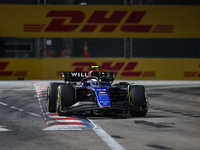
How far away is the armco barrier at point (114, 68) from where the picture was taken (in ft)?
96.3

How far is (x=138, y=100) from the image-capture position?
10641 mm

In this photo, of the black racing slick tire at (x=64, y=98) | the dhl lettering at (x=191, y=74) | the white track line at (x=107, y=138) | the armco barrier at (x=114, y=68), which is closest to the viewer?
the white track line at (x=107, y=138)

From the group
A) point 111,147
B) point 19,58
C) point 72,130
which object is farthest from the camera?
point 19,58

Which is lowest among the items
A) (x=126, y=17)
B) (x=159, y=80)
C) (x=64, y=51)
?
(x=159, y=80)

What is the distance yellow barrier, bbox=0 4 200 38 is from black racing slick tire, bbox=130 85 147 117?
19.7 metres

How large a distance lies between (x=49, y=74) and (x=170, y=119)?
2005 cm

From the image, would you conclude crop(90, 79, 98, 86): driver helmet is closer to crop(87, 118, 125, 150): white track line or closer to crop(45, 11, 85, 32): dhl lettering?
crop(87, 118, 125, 150): white track line

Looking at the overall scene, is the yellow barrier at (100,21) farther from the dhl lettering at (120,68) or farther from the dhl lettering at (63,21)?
the dhl lettering at (120,68)

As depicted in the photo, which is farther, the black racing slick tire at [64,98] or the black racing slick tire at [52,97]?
the black racing slick tire at [52,97]

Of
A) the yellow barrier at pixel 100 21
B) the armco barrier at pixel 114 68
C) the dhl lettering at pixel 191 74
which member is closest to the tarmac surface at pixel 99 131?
the armco barrier at pixel 114 68

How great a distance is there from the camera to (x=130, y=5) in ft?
100

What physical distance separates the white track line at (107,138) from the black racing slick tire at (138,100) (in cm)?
174

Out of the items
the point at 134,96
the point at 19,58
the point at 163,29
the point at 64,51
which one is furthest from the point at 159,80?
the point at 134,96

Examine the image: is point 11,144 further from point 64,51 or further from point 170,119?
point 64,51
